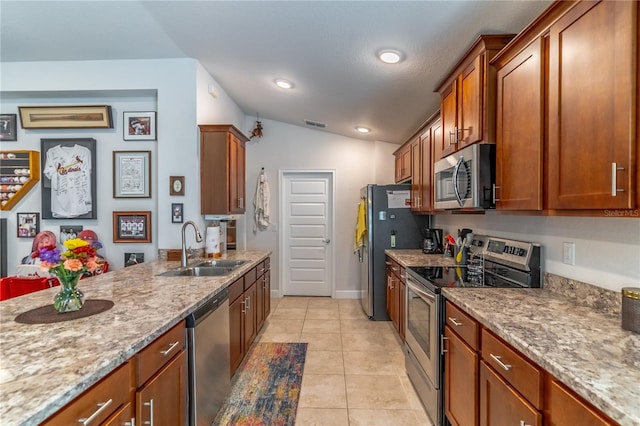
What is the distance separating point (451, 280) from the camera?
7.04 feet

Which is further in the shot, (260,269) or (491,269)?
(260,269)

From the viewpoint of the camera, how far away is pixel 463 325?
5.49ft

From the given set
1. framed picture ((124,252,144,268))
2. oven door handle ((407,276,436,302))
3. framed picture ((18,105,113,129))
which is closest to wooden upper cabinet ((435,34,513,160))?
oven door handle ((407,276,436,302))

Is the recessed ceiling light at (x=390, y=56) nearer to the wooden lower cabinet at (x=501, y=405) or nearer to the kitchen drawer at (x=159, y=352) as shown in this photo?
the wooden lower cabinet at (x=501, y=405)

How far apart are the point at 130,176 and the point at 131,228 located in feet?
1.75

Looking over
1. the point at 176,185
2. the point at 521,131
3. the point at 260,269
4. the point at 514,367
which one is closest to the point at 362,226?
the point at 260,269

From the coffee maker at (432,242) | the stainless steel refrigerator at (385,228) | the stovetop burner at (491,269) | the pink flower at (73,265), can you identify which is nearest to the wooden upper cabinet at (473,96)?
the stovetop burner at (491,269)

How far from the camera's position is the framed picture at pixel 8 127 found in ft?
10.9

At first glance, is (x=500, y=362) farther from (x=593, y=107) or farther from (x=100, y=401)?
(x=100, y=401)

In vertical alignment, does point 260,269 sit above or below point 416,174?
below

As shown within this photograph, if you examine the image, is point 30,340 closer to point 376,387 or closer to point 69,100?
point 376,387

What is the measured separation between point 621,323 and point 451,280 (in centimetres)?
93

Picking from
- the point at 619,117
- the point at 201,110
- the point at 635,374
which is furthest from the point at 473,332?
the point at 201,110

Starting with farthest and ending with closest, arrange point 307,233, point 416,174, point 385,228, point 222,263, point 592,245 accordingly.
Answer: point 307,233 < point 385,228 < point 416,174 < point 222,263 < point 592,245
